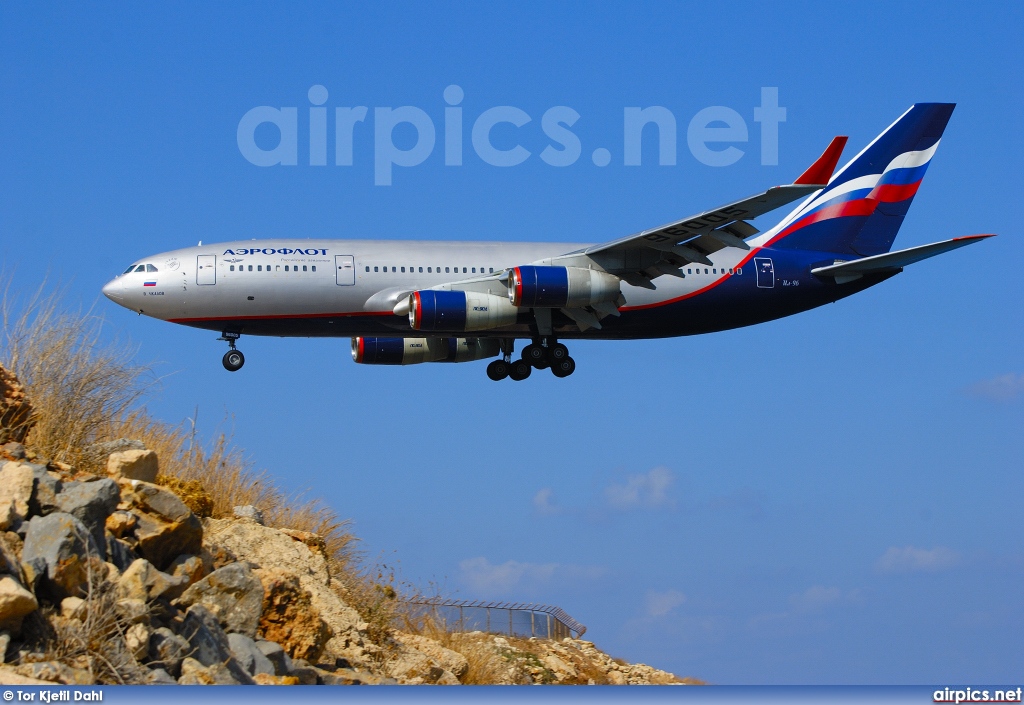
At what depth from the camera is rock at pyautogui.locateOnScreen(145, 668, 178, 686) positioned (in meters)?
11.6

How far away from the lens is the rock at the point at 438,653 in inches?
750

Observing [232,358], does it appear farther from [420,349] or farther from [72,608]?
[72,608]

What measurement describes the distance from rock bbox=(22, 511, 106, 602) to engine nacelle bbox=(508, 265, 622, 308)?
20.6 metres

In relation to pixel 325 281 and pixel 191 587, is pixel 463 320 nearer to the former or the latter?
pixel 325 281

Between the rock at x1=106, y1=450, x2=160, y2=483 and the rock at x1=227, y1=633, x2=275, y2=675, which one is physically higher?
the rock at x1=106, y1=450, x2=160, y2=483

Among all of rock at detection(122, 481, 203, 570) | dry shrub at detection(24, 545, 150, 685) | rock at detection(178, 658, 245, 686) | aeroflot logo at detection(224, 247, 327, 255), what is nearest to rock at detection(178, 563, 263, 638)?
rock at detection(122, 481, 203, 570)

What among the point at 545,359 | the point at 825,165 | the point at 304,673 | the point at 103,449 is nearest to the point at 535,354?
the point at 545,359

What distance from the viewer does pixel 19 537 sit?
39.8 feet

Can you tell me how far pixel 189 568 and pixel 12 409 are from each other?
3499 mm

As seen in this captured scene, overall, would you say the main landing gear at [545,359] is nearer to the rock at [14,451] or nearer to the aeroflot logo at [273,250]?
the aeroflot logo at [273,250]

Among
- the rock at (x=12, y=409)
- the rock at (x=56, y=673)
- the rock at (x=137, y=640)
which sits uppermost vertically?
the rock at (x=12, y=409)

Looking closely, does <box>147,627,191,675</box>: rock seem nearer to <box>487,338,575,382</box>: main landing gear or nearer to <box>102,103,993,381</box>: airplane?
<box>102,103,993,381</box>: airplane

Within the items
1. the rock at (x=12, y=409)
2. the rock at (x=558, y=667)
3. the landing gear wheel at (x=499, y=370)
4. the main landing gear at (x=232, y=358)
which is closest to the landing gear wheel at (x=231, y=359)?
the main landing gear at (x=232, y=358)

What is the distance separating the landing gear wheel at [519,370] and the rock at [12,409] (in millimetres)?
20721
